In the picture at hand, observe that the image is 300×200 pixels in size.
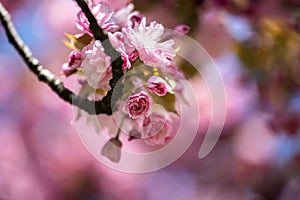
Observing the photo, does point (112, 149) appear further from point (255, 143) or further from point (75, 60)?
point (255, 143)

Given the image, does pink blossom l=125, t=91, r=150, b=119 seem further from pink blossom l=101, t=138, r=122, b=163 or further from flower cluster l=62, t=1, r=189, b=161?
pink blossom l=101, t=138, r=122, b=163

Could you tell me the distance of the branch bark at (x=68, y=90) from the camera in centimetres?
68

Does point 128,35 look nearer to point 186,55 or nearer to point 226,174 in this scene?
point 186,55

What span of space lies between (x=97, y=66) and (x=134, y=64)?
45 millimetres

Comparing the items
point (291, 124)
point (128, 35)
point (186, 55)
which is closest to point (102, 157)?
point (128, 35)

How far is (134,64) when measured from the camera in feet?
2.34

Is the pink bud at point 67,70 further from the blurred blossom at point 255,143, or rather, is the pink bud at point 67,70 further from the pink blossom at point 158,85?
the blurred blossom at point 255,143

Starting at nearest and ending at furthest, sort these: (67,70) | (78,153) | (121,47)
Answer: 1. (121,47)
2. (67,70)
3. (78,153)

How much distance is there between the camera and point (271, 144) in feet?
7.42

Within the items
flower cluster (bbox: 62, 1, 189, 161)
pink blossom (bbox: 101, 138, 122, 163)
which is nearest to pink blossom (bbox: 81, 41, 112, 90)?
flower cluster (bbox: 62, 1, 189, 161)

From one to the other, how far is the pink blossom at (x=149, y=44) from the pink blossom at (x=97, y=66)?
3 cm

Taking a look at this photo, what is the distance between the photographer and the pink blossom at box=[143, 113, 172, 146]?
753 mm

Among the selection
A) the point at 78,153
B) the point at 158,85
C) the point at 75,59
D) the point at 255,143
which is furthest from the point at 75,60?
the point at 255,143

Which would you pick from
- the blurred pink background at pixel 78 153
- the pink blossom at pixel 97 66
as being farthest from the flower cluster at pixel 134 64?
the blurred pink background at pixel 78 153
